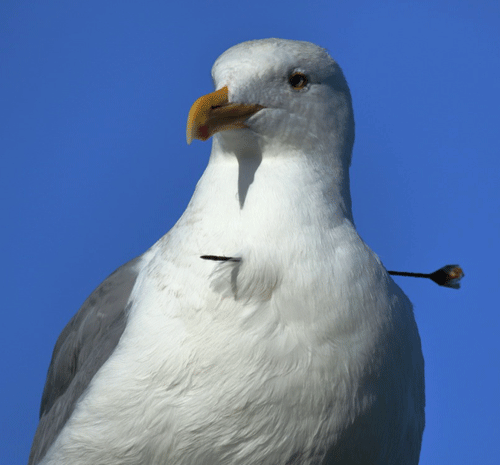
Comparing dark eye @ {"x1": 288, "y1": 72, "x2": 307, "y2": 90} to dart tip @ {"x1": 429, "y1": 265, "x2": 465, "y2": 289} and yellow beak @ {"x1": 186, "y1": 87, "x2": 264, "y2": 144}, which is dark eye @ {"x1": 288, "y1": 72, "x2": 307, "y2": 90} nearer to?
yellow beak @ {"x1": 186, "y1": 87, "x2": 264, "y2": 144}

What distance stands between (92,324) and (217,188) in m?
0.53

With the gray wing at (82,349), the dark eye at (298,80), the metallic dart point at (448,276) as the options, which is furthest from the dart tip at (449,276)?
the gray wing at (82,349)

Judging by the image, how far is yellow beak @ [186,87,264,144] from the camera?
1555 millimetres

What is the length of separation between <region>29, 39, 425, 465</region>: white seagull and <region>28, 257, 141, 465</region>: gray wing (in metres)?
0.05

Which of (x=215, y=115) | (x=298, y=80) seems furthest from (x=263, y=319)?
(x=298, y=80)

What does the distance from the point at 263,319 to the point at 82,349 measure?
24.0 inches

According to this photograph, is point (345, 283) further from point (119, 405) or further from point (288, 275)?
point (119, 405)

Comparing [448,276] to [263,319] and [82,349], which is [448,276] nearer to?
[263,319]

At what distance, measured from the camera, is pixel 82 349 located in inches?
77.1

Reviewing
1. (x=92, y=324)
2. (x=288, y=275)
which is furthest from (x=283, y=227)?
(x=92, y=324)

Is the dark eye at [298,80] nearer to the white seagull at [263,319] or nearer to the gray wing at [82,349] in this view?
the white seagull at [263,319]

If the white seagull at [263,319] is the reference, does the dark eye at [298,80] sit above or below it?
above

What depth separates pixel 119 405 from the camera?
1611 mm

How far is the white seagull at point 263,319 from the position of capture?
154 cm
